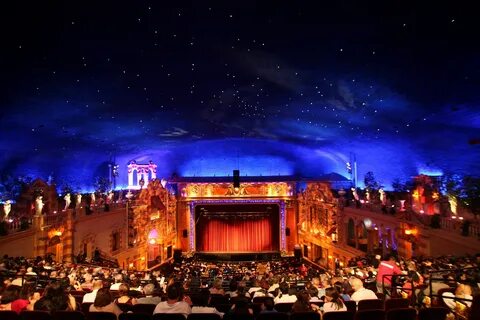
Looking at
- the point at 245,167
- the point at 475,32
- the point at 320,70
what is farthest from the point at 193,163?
the point at 475,32

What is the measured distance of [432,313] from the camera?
20.0 ft

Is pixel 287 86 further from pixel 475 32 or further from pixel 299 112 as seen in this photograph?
pixel 475 32

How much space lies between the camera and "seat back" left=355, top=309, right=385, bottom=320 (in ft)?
19.7

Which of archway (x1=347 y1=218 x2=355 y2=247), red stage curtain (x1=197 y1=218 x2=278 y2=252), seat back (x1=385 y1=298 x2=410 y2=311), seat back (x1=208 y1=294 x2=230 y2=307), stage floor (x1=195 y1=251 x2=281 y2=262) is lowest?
stage floor (x1=195 y1=251 x2=281 y2=262)

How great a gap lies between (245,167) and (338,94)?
71.9 ft

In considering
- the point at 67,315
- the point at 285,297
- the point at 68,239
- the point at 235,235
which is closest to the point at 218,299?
the point at 285,297

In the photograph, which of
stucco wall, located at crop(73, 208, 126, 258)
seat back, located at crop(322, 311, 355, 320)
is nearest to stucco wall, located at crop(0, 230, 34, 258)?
stucco wall, located at crop(73, 208, 126, 258)

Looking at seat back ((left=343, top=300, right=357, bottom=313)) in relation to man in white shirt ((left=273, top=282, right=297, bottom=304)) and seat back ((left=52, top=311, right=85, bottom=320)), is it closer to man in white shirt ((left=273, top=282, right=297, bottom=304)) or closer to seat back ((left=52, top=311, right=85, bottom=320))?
man in white shirt ((left=273, top=282, right=297, bottom=304))

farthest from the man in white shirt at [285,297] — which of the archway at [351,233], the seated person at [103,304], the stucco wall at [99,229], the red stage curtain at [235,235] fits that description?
the red stage curtain at [235,235]

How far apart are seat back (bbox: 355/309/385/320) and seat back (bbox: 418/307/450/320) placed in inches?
25.9

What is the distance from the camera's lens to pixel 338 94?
1978cm

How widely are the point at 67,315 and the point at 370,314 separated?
4905 mm

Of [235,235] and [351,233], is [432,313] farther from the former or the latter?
[235,235]

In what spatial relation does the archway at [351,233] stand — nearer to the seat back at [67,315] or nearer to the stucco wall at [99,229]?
the stucco wall at [99,229]
